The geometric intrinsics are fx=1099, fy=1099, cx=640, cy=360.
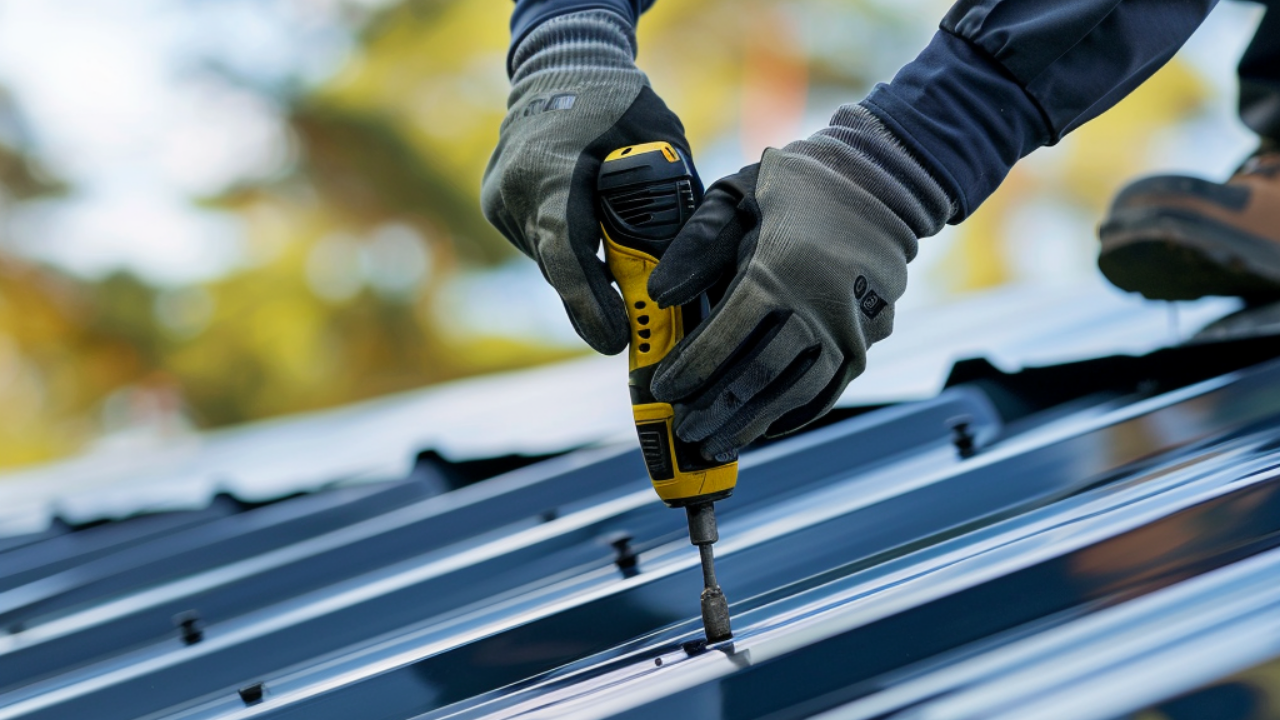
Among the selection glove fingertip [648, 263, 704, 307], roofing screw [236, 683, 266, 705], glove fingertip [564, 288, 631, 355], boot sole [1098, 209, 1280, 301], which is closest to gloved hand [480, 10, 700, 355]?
glove fingertip [564, 288, 631, 355]

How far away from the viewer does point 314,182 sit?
7.51 meters

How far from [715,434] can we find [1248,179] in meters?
1.14

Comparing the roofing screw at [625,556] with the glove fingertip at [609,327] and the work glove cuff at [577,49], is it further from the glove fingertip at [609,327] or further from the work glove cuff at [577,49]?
the work glove cuff at [577,49]

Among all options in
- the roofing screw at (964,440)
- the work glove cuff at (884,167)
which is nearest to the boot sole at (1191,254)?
the roofing screw at (964,440)

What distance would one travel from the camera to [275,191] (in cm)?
744

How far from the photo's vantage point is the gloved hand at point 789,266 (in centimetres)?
92

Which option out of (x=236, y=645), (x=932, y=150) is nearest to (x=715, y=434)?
(x=932, y=150)

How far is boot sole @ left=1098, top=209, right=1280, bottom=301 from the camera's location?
1576 mm

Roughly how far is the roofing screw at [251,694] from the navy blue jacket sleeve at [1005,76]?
749 millimetres

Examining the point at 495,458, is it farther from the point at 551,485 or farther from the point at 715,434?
the point at 715,434

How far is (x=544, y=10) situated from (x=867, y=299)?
1.69 feet

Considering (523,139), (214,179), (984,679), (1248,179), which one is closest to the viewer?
(984,679)

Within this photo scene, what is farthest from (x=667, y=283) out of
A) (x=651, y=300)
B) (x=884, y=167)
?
(x=884, y=167)

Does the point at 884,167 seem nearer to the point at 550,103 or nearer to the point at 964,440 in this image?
the point at 550,103
